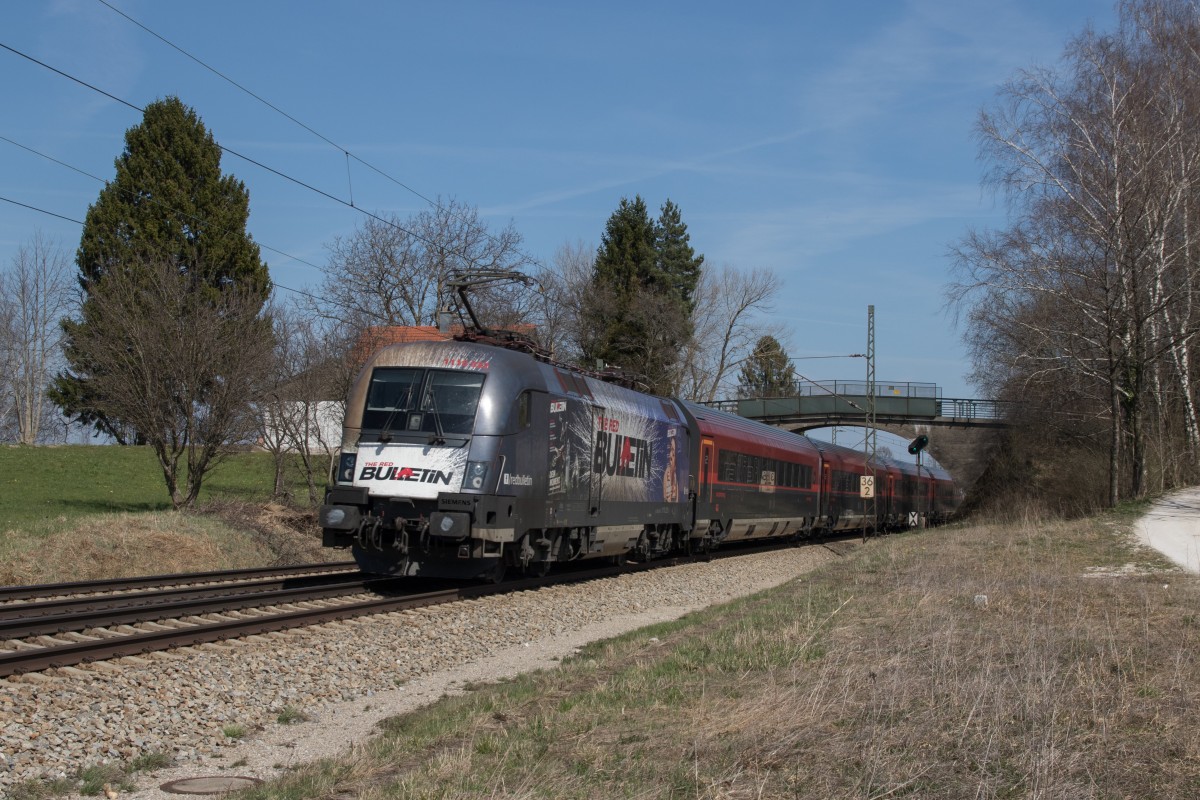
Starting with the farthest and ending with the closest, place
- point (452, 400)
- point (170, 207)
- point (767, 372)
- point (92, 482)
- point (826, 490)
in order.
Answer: point (767, 372) → point (170, 207) → point (826, 490) → point (92, 482) → point (452, 400)

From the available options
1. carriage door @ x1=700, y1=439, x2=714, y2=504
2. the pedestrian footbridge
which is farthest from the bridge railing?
carriage door @ x1=700, y1=439, x2=714, y2=504

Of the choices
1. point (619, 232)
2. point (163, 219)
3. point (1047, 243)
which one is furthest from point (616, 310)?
point (1047, 243)

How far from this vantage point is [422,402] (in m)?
14.4

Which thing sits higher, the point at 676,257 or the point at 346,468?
the point at 676,257

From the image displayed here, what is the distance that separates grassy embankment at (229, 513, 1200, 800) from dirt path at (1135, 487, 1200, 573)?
5.96 metres

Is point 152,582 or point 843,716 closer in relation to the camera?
point 843,716

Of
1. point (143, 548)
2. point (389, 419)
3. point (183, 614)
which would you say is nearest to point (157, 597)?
point (183, 614)

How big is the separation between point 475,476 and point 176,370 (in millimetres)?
10792

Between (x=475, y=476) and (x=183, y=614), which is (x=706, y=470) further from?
(x=183, y=614)

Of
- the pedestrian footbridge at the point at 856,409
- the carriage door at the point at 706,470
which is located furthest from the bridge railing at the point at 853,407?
the carriage door at the point at 706,470

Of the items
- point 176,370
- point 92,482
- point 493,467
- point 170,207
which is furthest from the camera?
point 170,207

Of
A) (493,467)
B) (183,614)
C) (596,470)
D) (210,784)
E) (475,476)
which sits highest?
(596,470)

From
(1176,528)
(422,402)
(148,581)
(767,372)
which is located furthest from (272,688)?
(767,372)

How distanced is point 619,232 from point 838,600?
5016cm
